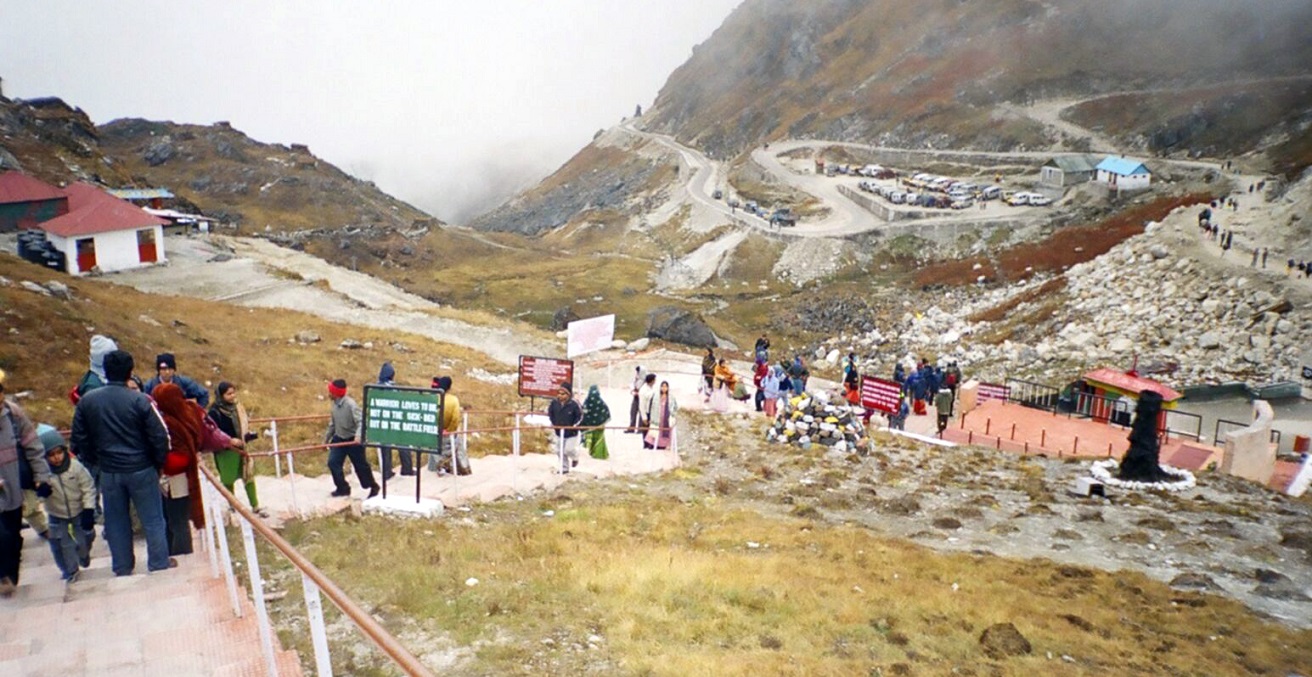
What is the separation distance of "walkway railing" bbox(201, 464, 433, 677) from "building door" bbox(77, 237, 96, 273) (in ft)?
166

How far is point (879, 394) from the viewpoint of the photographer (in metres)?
27.5

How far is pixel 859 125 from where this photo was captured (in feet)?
439

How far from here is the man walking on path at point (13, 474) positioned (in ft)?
26.9

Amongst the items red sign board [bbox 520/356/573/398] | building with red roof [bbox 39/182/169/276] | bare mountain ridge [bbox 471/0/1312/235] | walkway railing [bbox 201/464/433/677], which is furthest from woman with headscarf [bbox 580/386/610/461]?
bare mountain ridge [bbox 471/0/1312/235]

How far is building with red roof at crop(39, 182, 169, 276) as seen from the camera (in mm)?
49750

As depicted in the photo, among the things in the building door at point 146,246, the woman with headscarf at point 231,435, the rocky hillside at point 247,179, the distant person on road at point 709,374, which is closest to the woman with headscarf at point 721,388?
the distant person on road at point 709,374

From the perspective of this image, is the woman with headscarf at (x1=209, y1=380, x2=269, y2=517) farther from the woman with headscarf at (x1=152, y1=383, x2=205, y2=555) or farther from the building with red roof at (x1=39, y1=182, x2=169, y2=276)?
the building with red roof at (x1=39, y1=182, x2=169, y2=276)

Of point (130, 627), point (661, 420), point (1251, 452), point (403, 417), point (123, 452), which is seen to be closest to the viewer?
point (130, 627)

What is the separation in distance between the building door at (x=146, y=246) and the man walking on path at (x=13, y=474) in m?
52.4

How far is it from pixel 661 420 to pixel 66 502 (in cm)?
1395

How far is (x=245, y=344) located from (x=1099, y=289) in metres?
45.8

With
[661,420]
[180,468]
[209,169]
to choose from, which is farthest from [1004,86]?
[180,468]

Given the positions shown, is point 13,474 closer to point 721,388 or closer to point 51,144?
point 721,388

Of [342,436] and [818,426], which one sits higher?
[342,436]
